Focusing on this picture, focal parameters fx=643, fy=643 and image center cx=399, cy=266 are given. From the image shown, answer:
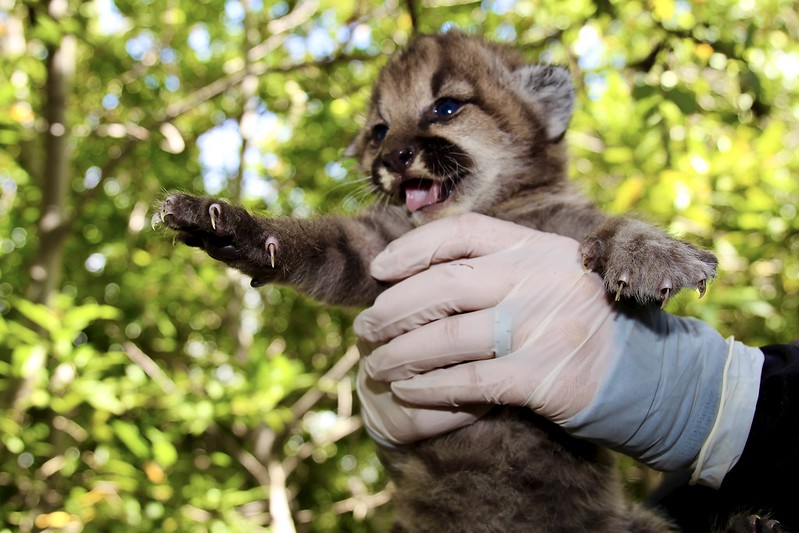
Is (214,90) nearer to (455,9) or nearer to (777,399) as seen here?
(455,9)

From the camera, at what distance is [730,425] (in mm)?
2447

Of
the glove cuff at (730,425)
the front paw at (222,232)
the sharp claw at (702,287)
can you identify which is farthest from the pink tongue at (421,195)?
the glove cuff at (730,425)

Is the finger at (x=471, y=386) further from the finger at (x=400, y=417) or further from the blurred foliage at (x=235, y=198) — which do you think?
the blurred foliage at (x=235, y=198)

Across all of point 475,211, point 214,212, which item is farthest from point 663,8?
point 214,212

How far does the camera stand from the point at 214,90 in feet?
16.6

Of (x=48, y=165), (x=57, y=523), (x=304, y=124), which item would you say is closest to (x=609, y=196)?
(x=304, y=124)

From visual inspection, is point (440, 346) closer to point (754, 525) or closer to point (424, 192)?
point (424, 192)

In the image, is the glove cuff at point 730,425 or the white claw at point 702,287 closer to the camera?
the white claw at point 702,287

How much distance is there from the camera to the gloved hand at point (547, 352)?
2.46 metres

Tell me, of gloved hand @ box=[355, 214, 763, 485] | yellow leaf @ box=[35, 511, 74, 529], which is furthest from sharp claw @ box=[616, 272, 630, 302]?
yellow leaf @ box=[35, 511, 74, 529]

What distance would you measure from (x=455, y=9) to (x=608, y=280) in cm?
392

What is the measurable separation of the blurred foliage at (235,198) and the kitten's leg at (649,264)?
955mm

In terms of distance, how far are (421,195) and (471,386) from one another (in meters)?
0.94

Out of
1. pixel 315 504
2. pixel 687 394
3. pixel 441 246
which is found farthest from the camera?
pixel 315 504
